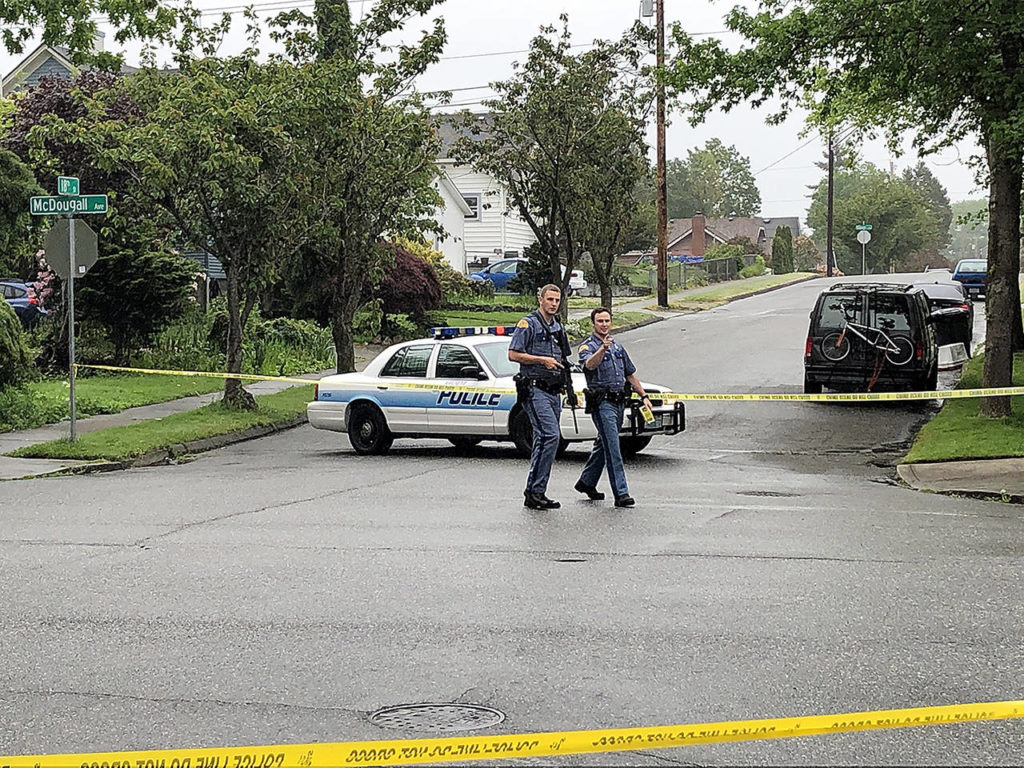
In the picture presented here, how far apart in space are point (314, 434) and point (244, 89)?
220 inches

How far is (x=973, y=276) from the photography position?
44.8 metres

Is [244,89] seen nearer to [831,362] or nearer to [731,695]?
[831,362]

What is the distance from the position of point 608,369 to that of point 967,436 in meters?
6.36

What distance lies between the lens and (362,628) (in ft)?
23.8

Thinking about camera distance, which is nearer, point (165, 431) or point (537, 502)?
point (537, 502)

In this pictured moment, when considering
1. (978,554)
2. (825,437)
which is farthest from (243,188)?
(978,554)

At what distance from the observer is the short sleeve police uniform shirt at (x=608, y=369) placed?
11.9m

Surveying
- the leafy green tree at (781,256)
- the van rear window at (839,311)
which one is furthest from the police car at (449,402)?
the leafy green tree at (781,256)

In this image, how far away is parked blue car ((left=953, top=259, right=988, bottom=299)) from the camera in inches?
1746

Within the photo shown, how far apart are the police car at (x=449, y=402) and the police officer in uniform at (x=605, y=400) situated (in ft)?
11.1

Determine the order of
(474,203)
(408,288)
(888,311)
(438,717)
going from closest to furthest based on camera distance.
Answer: (438,717)
(888,311)
(408,288)
(474,203)

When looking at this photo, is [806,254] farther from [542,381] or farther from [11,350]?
[542,381]

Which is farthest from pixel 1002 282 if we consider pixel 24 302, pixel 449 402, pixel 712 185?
pixel 712 185

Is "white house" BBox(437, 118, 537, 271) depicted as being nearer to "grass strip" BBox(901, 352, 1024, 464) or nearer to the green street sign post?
"grass strip" BBox(901, 352, 1024, 464)
